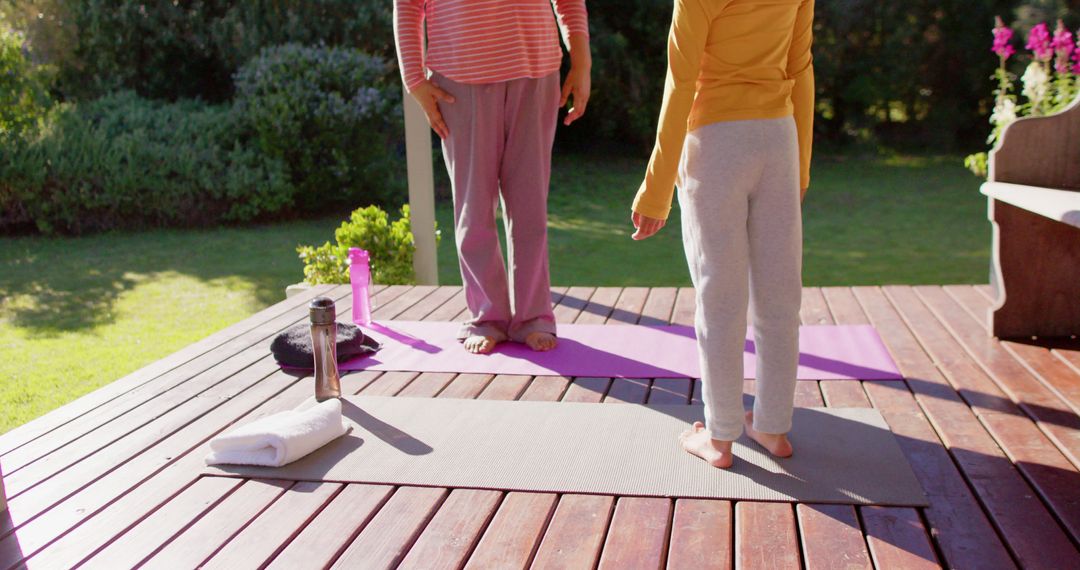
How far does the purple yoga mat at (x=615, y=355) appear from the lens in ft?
9.50

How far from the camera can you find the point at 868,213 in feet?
27.0

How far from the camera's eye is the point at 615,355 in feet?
10.2

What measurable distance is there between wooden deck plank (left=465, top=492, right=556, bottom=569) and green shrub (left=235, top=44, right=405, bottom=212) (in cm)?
661

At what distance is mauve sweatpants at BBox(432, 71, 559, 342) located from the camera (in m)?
3.04

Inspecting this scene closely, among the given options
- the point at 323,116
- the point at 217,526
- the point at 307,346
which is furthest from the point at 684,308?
the point at 323,116

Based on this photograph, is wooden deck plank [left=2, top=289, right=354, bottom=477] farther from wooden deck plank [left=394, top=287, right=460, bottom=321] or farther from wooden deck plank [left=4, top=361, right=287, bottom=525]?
wooden deck plank [left=394, top=287, right=460, bottom=321]

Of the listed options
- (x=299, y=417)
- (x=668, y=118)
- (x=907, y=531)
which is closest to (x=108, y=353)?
(x=299, y=417)

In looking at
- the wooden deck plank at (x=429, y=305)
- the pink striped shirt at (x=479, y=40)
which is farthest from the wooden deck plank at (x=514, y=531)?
Answer: the wooden deck plank at (x=429, y=305)

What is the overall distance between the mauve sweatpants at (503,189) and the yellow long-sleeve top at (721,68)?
42.9 inches

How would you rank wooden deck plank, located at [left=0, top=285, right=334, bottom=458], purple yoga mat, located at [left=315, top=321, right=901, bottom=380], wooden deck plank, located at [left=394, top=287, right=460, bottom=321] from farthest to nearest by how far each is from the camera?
wooden deck plank, located at [left=394, top=287, right=460, bottom=321] < purple yoga mat, located at [left=315, top=321, right=901, bottom=380] < wooden deck plank, located at [left=0, top=285, right=334, bottom=458]

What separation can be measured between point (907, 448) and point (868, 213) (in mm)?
6386

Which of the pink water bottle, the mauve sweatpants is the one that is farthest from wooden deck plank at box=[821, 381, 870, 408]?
the pink water bottle

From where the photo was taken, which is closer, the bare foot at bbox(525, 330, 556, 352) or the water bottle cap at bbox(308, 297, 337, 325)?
the water bottle cap at bbox(308, 297, 337, 325)

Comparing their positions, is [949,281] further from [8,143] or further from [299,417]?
[8,143]
